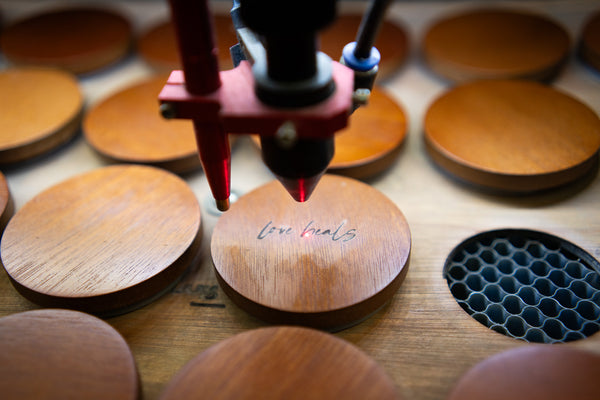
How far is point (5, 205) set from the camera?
78cm

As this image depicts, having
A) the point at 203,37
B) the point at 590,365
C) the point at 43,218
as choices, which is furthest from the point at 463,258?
the point at 43,218

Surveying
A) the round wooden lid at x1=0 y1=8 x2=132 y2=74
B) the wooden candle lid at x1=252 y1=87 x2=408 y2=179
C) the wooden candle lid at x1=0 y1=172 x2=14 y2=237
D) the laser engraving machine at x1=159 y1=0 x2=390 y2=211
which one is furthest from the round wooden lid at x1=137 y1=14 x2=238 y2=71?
the laser engraving machine at x1=159 y1=0 x2=390 y2=211

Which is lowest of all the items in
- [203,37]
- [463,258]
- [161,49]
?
[463,258]

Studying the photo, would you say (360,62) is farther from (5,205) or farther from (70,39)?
(70,39)

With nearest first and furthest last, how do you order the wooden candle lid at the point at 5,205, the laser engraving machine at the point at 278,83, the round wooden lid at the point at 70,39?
1. the laser engraving machine at the point at 278,83
2. the wooden candle lid at the point at 5,205
3. the round wooden lid at the point at 70,39

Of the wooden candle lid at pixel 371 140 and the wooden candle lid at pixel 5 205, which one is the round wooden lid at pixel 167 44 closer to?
the wooden candle lid at pixel 371 140

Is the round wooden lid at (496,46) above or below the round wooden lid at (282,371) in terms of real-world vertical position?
above

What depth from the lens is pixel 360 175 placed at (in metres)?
0.84

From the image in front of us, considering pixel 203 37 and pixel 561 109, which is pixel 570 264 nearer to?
pixel 561 109

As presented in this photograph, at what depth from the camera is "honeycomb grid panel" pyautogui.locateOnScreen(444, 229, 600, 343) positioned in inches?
25.5

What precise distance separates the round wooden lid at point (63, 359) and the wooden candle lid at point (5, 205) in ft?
0.78

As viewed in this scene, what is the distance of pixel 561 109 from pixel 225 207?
0.67 metres

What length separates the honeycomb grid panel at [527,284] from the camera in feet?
2.13

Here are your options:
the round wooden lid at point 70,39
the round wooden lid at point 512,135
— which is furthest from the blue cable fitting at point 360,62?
the round wooden lid at point 70,39
